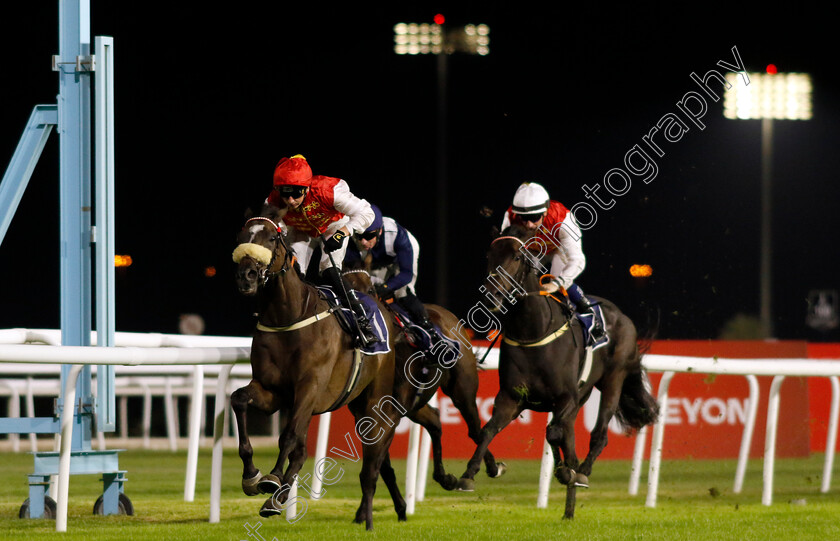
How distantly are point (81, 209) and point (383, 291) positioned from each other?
1827mm

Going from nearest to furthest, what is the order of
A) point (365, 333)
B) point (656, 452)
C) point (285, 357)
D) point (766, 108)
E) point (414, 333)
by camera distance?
1. point (285, 357)
2. point (365, 333)
3. point (414, 333)
4. point (656, 452)
5. point (766, 108)

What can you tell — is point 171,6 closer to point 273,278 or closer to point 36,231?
point 36,231

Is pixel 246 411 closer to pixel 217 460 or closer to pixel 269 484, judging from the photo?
pixel 269 484

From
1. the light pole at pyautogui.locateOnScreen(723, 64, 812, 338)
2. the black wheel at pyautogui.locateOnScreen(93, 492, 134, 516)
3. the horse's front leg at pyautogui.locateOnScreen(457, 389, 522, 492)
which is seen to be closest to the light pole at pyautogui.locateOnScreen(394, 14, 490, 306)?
the light pole at pyautogui.locateOnScreen(723, 64, 812, 338)

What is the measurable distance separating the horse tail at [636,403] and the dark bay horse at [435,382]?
1.23 metres

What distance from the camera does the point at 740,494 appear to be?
920 centimetres

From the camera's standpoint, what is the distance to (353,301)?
Answer: 269 inches

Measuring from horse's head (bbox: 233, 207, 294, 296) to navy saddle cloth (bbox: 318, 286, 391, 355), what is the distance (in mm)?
450

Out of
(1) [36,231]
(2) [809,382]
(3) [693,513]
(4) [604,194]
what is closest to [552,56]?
(4) [604,194]

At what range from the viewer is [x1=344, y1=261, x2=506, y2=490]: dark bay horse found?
741 centimetres

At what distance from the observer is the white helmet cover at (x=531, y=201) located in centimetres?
731

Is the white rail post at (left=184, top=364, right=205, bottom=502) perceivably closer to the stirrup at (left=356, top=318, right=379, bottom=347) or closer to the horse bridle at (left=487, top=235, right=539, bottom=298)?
the stirrup at (left=356, top=318, right=379, bottom=347)

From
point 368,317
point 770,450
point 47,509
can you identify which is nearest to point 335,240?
point 368,317

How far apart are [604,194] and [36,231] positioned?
11.0 m
